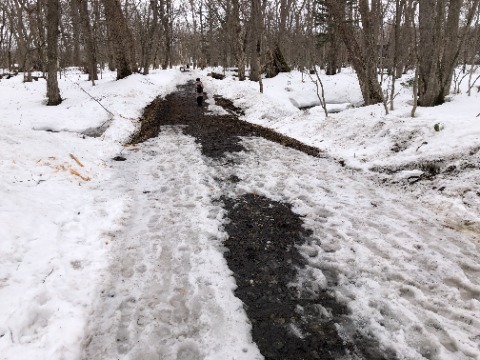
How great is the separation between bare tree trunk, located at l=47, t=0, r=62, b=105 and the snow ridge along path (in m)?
9.33

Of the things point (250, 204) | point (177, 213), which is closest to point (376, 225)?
point (250, 204)

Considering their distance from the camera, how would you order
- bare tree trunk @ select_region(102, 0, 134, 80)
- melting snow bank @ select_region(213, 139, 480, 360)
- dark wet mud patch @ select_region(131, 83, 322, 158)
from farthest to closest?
bare tree trunk @ select_region(102, 0, 134, 80) → dark wet mud patch @ select_region(131, 83, 322, 158) → melting snow bank @ select_region(213, 139, 480, 360)

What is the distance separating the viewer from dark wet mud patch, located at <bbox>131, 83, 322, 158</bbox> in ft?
32.1

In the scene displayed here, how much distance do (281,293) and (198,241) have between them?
1.54m

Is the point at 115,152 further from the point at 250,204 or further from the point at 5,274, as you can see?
the point at 5,274

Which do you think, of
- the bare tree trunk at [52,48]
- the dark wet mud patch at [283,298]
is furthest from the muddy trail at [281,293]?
the bare tree trunk at [52,48]

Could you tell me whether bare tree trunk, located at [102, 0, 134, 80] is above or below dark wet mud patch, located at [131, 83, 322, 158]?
above

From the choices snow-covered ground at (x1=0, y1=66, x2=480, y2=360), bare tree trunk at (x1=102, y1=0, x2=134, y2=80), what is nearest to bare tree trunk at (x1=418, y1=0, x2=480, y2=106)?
snow-covered ground at (x1=0, y1=66, x2=480, y2=360)

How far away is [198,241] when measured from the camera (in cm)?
489

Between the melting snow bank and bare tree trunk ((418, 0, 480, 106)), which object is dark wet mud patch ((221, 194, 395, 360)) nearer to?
the melting snow bank

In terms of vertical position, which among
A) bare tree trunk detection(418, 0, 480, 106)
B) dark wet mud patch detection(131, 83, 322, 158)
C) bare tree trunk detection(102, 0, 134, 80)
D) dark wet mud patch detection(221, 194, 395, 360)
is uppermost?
bare tree trunk detection(102, 0, 134, 80)

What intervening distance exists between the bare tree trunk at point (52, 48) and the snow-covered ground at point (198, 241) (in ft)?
18.9

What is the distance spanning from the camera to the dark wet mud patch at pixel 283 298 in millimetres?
3105

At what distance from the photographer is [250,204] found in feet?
19.8
